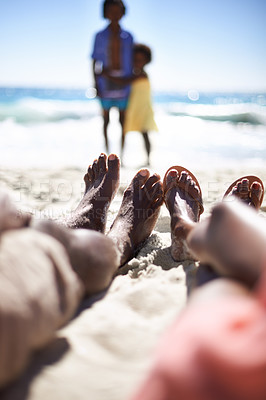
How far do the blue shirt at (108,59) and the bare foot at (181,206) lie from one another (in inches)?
107

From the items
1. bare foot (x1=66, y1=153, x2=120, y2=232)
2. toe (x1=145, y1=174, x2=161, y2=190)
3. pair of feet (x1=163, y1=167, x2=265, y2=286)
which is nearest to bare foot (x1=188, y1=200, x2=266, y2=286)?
pair of feet (x1=163, y1=167, x2=265, y2=286)

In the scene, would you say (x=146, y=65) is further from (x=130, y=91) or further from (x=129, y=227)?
(x=129, y=227)

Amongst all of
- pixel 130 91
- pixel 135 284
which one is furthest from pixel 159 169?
pixel 135 284

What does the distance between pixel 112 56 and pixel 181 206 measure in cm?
312

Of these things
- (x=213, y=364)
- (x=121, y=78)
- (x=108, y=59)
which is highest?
(x=108, y=59)

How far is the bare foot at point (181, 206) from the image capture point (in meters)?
1.70

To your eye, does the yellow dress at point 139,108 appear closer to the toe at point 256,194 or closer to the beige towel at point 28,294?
the toe at point 256,194

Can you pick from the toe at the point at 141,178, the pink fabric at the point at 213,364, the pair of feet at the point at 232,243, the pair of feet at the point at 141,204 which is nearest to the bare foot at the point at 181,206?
the pair of feet at the point at 141,204

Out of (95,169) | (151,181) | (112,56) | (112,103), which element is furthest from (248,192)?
(112,56)

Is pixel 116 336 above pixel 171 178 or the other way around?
the other way around

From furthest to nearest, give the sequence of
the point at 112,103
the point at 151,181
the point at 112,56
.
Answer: the point at 112,103
the point at 112,56
the point at 151,181

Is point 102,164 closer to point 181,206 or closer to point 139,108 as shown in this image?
point 181,206

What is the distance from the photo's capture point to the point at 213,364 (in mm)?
660

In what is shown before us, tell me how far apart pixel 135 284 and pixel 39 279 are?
64 centimetres
